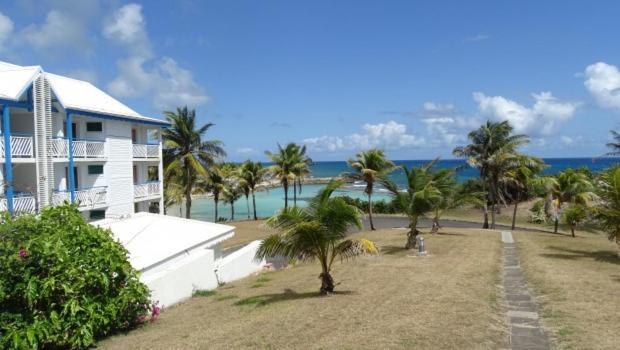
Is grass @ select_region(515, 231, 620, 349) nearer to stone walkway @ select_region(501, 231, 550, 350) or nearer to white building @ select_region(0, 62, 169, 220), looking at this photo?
stone walkway @ select_region(501, 231, 550, 350)

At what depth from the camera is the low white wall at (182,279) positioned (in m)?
14.0

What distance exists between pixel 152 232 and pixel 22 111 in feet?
31.2

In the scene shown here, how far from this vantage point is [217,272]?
1823 cm

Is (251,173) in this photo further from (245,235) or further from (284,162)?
(245,235)

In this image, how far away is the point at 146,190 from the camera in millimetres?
30594

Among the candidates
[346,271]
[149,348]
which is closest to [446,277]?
[346,271]

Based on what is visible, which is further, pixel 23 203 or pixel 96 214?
pixel 96 214

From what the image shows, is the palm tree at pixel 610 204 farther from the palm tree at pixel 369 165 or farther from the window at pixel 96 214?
the window at pixel 96 214

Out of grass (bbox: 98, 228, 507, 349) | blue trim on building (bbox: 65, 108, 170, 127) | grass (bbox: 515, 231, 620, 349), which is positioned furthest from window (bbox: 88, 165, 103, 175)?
grass (bbox: 515, 231, 620, 349)

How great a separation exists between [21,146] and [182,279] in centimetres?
1092

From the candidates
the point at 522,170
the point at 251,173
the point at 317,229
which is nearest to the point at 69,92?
the point at 317,229

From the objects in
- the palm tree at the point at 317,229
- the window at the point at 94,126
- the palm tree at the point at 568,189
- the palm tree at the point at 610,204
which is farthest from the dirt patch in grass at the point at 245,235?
the palm tree at the point at 568,189

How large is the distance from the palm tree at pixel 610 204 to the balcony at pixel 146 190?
23.8 metres

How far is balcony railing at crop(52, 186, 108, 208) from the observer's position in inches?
918
